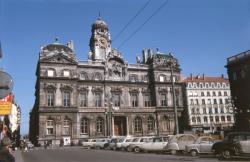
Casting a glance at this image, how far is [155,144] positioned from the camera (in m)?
29.1

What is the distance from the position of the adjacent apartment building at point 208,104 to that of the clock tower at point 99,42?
32.8m

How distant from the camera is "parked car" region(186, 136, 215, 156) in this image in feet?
75.7

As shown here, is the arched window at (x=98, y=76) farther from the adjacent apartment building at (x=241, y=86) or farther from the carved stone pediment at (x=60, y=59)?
the adjacent apartment building at (x=241, y=86)

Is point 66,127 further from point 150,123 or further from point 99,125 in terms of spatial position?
point 150,123

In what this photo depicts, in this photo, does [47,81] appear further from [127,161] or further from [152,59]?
[127,161]

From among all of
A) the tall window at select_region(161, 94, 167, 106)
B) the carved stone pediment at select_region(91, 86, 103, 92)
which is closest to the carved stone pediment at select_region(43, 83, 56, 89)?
the carved stone pediment at select_region(91, 86, 103, 92)

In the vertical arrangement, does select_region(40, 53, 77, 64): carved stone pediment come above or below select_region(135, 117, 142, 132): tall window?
above

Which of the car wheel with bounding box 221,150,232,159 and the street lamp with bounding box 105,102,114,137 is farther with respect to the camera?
the street lamp with bounding box 105,102,114,137

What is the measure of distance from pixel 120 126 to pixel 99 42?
18942mm

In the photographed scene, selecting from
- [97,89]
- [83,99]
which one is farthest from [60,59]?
[97,89]

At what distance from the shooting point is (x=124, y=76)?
63.5 metres

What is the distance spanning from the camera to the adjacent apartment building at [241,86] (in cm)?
4409

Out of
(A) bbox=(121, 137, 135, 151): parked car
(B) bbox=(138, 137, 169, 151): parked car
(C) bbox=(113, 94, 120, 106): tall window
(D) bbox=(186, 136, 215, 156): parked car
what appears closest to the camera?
(D) bbox=(186, 136, 215, 156): parked car

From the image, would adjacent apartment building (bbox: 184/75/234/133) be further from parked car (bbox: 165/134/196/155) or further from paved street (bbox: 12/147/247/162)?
paved street (bbox: 12/147/247/162)
